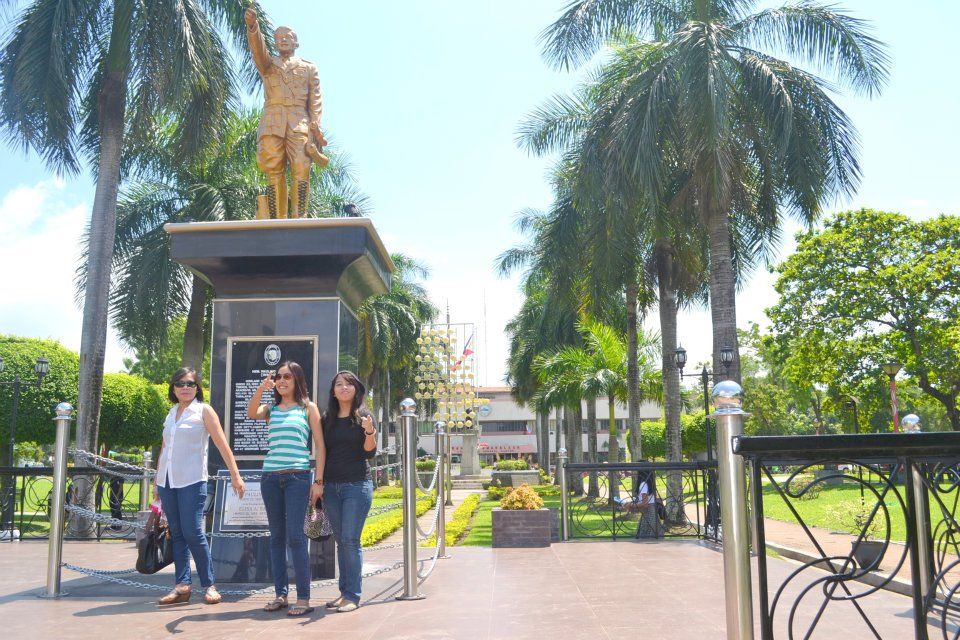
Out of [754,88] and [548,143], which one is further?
[548,143]

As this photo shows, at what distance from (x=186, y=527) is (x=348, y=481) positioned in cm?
125

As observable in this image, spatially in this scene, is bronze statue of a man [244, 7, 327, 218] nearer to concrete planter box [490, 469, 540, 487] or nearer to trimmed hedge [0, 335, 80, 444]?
trimmed hedge [0, 335, 80, 444]

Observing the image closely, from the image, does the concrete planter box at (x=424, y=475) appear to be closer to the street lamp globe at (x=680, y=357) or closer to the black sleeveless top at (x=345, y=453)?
the black sleeveless top at (x=345, y=453)

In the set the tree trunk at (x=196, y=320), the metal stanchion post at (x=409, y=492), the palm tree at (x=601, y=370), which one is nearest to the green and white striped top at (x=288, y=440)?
the metal stanchion post at (x=409, y=492)

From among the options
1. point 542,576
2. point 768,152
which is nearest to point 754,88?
point 768,152

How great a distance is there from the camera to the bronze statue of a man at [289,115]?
294 inches

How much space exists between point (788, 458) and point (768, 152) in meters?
13.7

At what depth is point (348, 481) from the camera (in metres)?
5.51

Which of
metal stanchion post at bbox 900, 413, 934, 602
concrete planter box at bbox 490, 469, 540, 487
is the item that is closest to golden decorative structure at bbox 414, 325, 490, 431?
concrete planter box at bbox 490, 469, 540, 487

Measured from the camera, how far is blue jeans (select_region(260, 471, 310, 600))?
5.41m

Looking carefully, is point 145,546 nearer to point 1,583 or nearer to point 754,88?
point 1,583

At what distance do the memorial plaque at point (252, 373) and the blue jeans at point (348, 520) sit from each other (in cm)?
139

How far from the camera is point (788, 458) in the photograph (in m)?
3.08

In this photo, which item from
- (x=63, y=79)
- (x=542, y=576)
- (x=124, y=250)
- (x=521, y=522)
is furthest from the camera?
(x=124, y=250)
